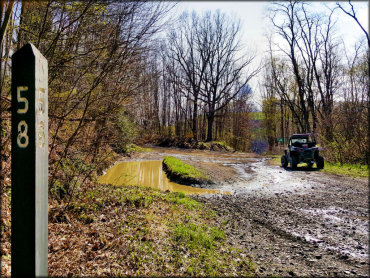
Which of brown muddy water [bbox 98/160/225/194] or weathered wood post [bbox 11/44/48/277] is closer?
weathered wood post [bbox 11/44/48/277]

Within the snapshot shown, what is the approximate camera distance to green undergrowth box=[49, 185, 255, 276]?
3588 mm

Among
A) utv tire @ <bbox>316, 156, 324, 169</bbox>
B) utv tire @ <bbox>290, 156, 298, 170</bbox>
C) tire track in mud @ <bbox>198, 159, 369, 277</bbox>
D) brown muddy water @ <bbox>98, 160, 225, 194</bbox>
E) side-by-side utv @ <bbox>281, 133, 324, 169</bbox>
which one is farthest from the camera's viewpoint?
utv tire @ <bbox>290, 156, 298, 170</bbox>

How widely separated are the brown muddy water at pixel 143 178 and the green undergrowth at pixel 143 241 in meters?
3.55

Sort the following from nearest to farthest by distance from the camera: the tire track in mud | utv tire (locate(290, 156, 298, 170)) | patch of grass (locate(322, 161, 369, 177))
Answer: the tire track in mud, patch of grass (locate(322, 161, 369, 177)), utv tire (locate(290, 156, 298, 170))

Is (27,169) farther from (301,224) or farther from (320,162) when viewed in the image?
(320,162)

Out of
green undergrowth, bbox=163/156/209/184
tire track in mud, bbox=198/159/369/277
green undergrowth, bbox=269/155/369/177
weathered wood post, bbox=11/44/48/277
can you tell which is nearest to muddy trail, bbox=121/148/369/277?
tire track in mud, bbox=198/159/369/277

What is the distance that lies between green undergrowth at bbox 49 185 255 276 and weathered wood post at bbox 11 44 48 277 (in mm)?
1798

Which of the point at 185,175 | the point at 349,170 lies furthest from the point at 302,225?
the point at 349,170

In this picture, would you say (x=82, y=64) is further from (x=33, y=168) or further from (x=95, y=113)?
(x=33, y=168)

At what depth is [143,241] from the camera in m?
4.37

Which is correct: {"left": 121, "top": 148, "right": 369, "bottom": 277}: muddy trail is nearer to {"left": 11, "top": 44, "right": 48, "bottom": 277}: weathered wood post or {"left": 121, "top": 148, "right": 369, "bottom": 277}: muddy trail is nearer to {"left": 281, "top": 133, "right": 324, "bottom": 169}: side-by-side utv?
{"left": 281, "top": 133, "right": 324, "bottom": 169}: side-by-side utv

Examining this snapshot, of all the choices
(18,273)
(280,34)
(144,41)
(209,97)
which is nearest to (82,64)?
(144,41)

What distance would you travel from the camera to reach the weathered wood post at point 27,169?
1.84m

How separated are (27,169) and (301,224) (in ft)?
18.6
